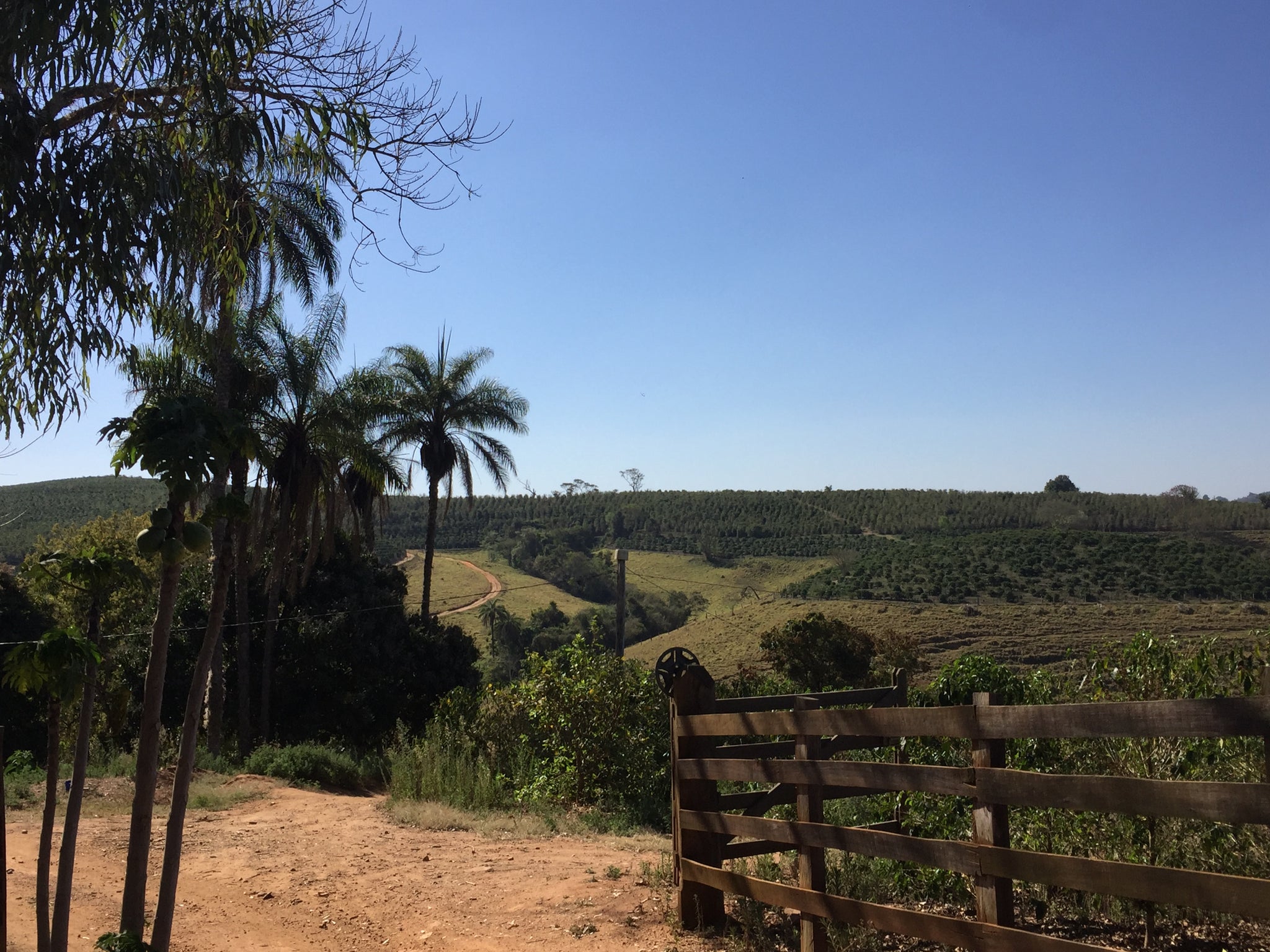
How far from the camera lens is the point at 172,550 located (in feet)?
11.2

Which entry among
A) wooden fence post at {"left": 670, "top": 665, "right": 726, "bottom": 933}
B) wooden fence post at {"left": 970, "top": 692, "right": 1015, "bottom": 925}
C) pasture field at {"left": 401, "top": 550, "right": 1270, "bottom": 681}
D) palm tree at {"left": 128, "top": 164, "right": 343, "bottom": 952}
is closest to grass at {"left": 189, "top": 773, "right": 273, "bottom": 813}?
palm tree at {"left": 128, "top": 164, "right": 343, "bottom": 952}

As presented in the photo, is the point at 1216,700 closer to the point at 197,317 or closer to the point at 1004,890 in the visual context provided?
the point at 1004,890

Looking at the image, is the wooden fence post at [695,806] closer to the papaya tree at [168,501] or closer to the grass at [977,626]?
the papaya tree at [168,501]

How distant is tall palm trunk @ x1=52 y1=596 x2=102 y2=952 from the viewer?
3752 mm

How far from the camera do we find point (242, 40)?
498 cm

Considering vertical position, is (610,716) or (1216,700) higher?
(1216,700)

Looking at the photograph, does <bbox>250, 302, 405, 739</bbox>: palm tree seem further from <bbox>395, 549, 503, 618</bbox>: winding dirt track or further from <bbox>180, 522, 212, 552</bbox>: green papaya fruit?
<bbox>395, 549, 503, 618</bbox>: winding dirt track

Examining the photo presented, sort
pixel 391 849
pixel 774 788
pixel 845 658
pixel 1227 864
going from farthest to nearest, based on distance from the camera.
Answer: pixel 845 658, pixel 391 849, pixel 774 788, pixel 1227 864

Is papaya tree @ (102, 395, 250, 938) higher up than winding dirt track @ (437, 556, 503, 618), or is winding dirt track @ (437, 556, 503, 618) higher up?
papaya tree @ (102, 395, 250, 938)

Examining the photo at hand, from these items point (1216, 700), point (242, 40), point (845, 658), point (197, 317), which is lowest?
point (845, 658)

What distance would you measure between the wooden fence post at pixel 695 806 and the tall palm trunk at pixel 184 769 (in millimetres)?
2975

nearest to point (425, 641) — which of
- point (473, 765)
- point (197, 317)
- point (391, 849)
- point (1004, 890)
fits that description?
point (473, 765)

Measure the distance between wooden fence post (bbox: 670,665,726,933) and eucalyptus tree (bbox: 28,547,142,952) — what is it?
336cm

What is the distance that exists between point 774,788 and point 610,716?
6.99 m
